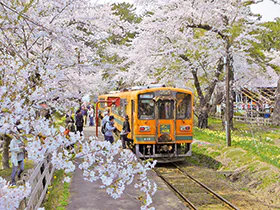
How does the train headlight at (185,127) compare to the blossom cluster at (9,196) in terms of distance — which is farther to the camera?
the train headlight at (185,127)

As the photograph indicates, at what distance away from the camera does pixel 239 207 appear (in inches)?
297

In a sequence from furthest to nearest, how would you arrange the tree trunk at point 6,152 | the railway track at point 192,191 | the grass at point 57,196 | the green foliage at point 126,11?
the green foliage at point 126,11, the tree trunk at point 6,152, the railway track at point 192,191, the grass at point 57,196

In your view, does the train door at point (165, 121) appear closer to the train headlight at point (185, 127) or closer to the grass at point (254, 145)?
the train headlight at point (185, 127)

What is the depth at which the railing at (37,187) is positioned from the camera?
18.0 feet

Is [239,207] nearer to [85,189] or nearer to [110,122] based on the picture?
[85,189]

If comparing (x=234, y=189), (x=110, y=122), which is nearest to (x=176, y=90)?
(x=110, y=122)

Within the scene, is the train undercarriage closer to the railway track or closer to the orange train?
the orange train

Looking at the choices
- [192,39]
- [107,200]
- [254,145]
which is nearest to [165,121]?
[254,145]

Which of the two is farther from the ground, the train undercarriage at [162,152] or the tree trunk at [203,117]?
the tree trunk at [203,117]

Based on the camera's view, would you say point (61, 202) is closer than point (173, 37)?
Yes

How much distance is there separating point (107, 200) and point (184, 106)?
17.7 ft

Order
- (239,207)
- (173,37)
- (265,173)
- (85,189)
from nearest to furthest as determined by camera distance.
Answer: (239,207), (85,189), (265,173), (173,37)

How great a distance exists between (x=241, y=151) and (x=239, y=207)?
4107 mm

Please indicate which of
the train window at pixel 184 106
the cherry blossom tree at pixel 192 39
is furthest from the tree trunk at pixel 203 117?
the train window at pixel 184 106
